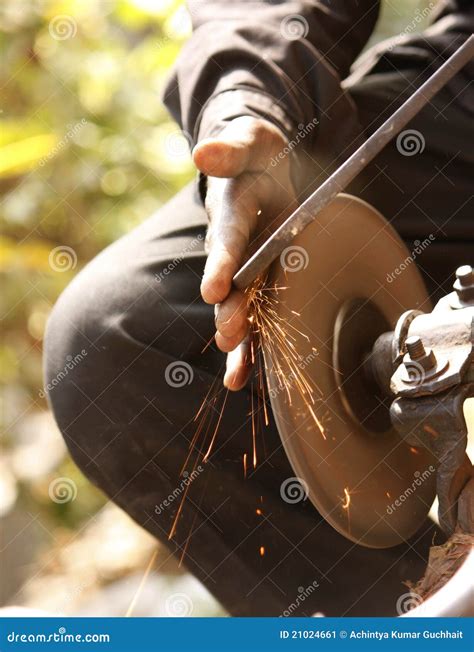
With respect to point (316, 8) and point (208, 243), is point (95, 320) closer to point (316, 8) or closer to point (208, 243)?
point (208, 243)

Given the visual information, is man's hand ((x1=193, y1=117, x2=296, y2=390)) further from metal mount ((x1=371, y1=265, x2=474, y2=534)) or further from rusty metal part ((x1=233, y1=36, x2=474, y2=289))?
metal mount ((x1=371, y1=265, x2=474, y2=534))

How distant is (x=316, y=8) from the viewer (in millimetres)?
1237

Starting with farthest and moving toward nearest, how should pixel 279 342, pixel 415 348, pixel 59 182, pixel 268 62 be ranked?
pixel 59 182 < pixel 268 62 < pixel 279 342 < pixel 415 348

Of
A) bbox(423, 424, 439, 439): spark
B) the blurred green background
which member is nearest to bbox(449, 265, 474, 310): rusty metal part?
bbox(423, 424, 439, 439): spark

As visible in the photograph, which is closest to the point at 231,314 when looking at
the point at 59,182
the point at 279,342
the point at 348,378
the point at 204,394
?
the point at 279,342

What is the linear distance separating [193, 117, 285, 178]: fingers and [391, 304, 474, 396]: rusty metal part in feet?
0.86

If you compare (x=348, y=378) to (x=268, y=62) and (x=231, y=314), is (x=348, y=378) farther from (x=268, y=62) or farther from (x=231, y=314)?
(x=268, y=62)

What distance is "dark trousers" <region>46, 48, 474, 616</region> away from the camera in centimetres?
121

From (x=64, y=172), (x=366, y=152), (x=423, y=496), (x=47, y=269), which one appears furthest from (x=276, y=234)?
(x=64, y=172)

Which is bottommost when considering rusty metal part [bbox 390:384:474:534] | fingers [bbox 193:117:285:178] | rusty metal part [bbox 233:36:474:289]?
rusty metal part [bbox 390:384:474:534]

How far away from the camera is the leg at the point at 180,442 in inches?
48.4

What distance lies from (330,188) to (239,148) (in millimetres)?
135

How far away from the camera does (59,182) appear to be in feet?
8.02

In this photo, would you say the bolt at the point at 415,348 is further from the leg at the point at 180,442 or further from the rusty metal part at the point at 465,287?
the leg at the point at 180,442
